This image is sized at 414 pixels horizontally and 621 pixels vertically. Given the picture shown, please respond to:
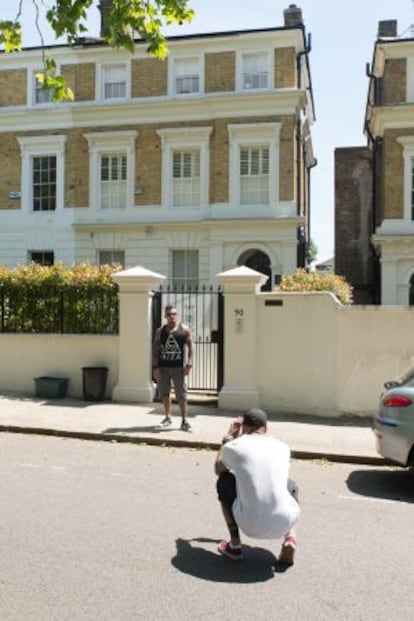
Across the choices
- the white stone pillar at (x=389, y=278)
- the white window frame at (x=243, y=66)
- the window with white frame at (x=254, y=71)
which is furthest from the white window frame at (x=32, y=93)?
the white stone pillar at (x=389, y=278)

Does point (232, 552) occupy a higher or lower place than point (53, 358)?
lower

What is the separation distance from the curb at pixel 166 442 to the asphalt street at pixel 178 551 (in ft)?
2.60

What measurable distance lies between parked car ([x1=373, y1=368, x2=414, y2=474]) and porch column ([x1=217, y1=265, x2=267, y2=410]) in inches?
170

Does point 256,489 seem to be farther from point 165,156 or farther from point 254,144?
point 165,156

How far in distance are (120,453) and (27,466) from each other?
1.40m

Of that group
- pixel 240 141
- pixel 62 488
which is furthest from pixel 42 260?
pixel 62 488

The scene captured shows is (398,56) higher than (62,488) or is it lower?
higher

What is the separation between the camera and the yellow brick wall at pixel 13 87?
27672mm

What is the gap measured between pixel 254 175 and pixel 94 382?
15.2 m

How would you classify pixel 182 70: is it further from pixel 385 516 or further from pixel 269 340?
pixel 385 516

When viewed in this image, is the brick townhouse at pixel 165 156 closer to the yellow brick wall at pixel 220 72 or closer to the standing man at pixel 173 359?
the yellow brick wall at pixel 220 72

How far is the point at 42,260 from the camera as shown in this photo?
27922mm

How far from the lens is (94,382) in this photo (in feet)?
40.7

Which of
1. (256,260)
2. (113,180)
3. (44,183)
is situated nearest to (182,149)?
(113,180)
